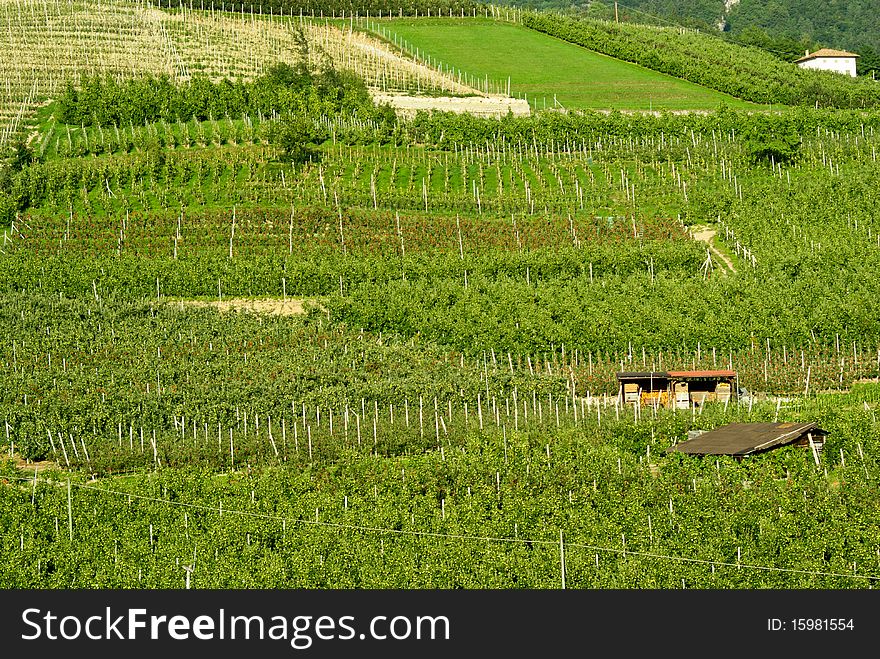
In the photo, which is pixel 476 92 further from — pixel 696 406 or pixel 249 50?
pixel 696 406

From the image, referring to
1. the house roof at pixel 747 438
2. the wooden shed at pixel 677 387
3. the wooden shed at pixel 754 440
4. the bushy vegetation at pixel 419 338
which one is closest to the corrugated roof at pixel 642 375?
the wooden shed at pixel 677 387

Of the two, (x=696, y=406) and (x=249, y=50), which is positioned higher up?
(x=249, y=50)

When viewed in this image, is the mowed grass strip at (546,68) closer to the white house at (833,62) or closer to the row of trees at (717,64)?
the row of trees at (717,64)

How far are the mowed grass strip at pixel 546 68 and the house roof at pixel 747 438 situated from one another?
39.9 meters

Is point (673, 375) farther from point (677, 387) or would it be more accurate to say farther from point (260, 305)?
Answer: point (260, 305)

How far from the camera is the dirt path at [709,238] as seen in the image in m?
60.5

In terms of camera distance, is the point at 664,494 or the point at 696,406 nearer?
the point at 664,494

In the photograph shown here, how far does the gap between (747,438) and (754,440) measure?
0.37 metres

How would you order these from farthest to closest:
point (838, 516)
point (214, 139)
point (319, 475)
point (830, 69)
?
1. point (830, 69)
2. point (214, 139)
3. point (319, 475)
4. point (838, 516)

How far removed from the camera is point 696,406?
48.8m

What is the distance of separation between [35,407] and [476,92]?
42861 millimetres

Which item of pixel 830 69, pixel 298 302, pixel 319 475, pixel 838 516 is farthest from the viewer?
pixel 830 69

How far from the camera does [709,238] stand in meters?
62.8

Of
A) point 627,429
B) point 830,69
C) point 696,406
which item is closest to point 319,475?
point 627,429
